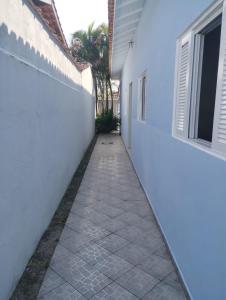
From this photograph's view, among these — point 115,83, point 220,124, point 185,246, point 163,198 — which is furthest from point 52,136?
point 115,83

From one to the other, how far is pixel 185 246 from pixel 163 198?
962 mm

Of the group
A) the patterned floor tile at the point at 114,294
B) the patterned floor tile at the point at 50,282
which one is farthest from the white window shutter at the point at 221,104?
the patterned floor tile at the point at 50,282

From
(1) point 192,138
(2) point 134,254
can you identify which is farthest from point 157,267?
(1) point 192,138

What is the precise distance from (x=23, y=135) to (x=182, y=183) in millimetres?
1696

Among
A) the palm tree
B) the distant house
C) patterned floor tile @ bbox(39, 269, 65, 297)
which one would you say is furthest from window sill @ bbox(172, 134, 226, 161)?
the palm tree

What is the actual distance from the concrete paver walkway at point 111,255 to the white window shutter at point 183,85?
153 centimetres

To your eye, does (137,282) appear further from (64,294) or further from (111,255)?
(64,294)

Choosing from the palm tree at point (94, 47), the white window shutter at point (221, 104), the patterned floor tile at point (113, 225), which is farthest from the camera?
the palm tree at point (94, 47)

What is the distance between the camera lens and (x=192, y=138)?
2299mm

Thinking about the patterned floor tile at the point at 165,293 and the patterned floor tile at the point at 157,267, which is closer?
the patterned floor tile at the point at 165,293

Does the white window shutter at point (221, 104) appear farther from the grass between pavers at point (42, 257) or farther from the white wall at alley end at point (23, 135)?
the grass between pavers at point (42, 257)

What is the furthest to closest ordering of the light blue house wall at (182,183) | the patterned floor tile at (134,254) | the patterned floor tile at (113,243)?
the patterned floor tile at (113,243)
the patterned floor tile at (134,254)
the light blue house wall at (182,183)

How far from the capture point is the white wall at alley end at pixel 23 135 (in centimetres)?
200

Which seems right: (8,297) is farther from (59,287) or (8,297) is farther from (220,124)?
(220,124)
